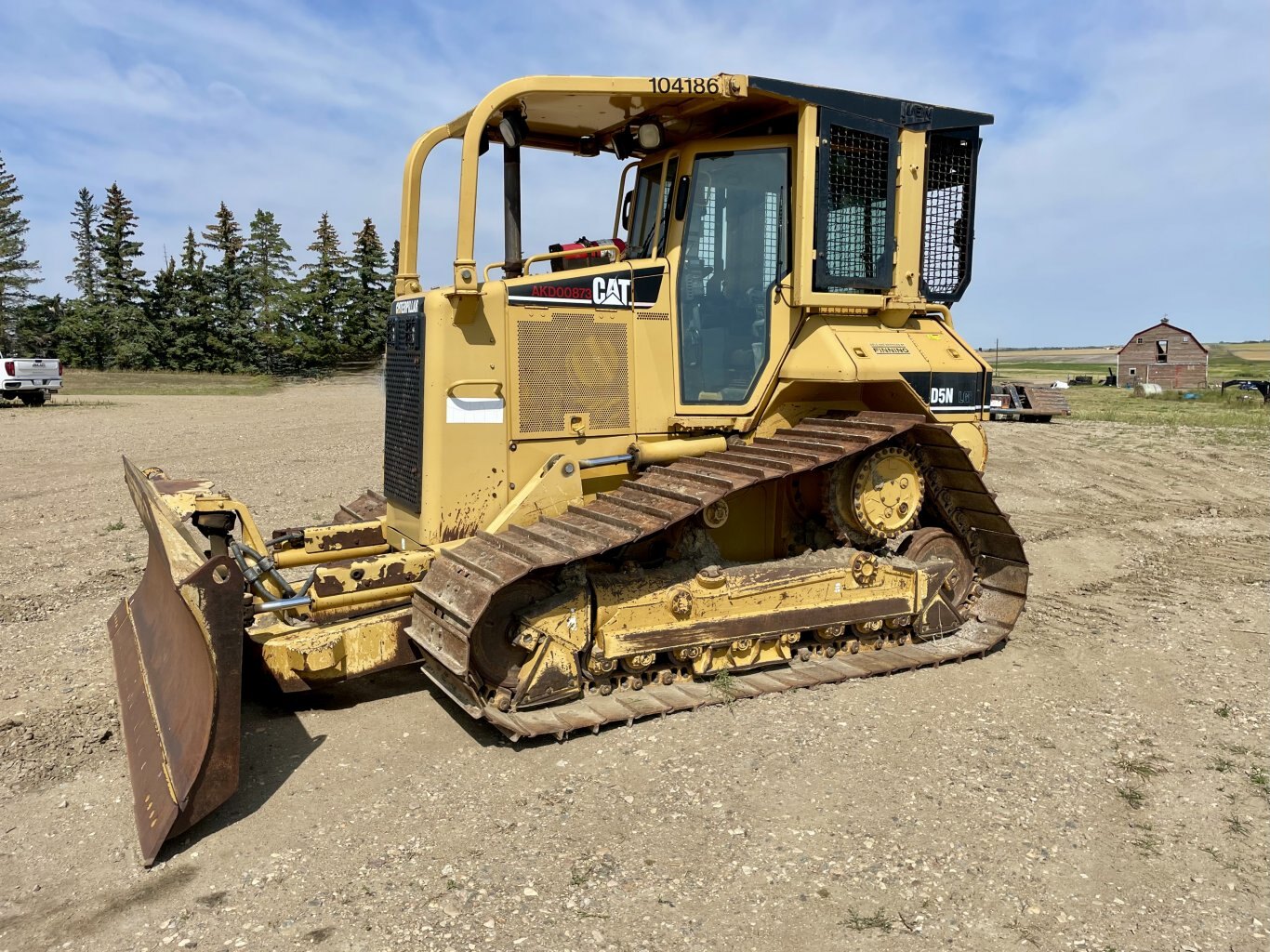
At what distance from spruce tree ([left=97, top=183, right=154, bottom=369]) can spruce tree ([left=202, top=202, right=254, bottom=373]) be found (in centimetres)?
297

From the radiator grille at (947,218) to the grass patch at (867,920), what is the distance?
462 centimetres

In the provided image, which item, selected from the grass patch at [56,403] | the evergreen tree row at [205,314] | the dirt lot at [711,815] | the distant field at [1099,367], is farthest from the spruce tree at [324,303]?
the dirt lot at [711,815]

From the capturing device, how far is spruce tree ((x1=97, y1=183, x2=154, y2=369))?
46.3m

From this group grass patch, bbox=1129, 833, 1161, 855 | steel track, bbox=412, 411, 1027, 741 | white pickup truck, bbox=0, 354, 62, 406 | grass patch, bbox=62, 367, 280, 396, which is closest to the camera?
grass patch, bbox=1129, 833, 1161, 855

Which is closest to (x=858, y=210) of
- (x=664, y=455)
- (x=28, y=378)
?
(x=664, y=455)

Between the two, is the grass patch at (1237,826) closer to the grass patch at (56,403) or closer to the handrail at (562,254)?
the handrail at (562,254)

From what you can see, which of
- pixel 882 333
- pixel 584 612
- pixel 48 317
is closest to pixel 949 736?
pixel 584 612

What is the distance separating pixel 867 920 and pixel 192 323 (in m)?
50.6

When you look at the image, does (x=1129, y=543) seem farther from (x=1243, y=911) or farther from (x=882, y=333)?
(x=1243, y=911)

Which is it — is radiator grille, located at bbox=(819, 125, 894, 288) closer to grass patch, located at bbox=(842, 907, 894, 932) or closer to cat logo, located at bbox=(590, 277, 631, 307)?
cat logo, located at bbox=(590, 277, 631, 307)

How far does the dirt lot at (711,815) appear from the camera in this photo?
3430mm

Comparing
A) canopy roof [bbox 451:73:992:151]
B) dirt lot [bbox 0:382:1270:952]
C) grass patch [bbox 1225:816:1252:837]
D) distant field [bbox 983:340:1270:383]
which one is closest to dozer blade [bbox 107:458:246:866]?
dirt lot [bbox 0:382:1270:952]

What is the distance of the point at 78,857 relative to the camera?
387 cm

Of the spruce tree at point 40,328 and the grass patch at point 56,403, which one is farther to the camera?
the spruce tree at point 40,328
